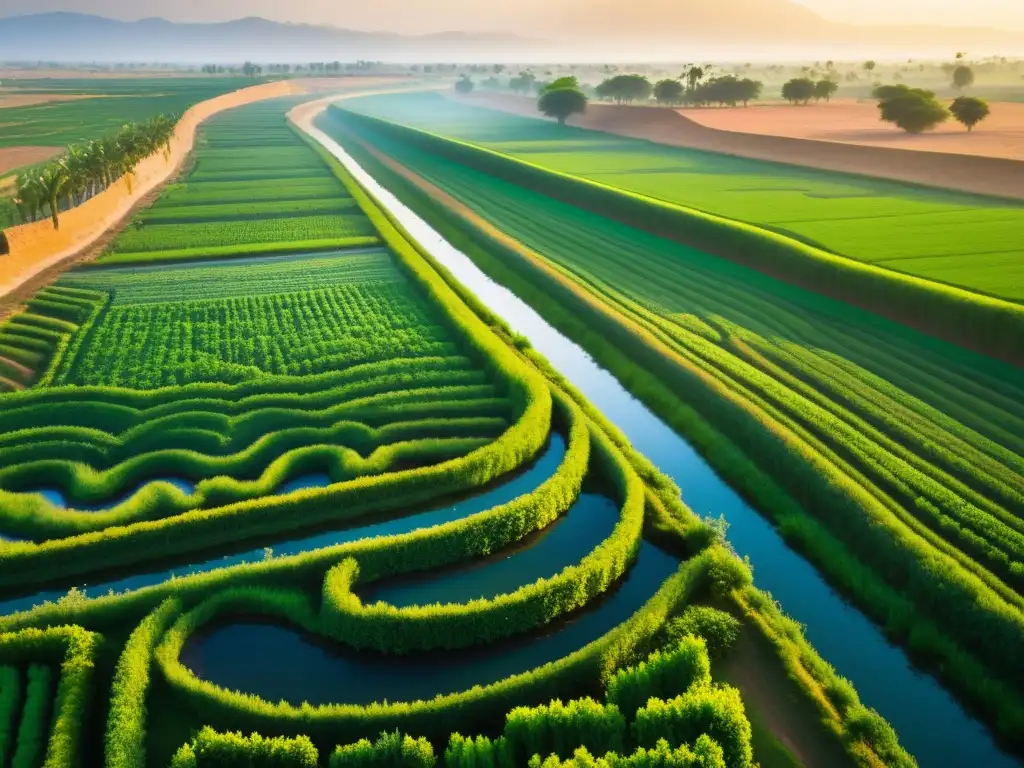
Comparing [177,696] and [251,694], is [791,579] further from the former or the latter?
[177,696]

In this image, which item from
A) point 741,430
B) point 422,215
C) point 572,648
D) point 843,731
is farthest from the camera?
point 422,215

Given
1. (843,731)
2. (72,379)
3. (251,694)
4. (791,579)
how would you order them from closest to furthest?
(843,731) → (251,694) → (791,579) → (72,379)

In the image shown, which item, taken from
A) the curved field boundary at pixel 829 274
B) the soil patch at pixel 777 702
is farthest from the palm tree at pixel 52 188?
the soil patch at pixel 777 702

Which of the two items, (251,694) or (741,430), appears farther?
(741,430)

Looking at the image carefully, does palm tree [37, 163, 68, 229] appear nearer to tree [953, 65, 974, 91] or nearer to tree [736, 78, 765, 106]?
tree [736, 78, 765, 106]

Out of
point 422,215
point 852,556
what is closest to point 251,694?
point 852,556

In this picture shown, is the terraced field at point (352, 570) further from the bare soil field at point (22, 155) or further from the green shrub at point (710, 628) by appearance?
the bare soil field at point (22, 155)

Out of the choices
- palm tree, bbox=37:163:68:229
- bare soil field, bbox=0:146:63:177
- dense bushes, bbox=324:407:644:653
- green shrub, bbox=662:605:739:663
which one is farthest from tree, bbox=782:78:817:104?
green shrub, bbox=662:605:739:663

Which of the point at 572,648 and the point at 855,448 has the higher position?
the point at 855,448
